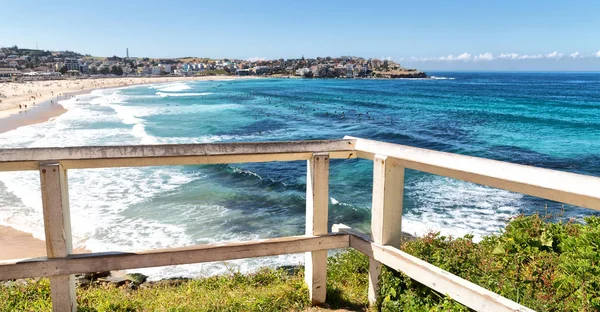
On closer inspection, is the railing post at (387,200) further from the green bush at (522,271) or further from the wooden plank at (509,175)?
the green bush at (522,271)

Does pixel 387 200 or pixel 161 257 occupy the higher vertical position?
pixel 387 200

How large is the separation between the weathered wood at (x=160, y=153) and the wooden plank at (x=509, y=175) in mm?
463

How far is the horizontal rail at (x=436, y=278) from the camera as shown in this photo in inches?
96.8

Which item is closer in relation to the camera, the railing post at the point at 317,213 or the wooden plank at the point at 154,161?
the wooden plank at the point at 154,161

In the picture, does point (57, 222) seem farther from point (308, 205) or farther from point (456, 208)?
point (456, 208)

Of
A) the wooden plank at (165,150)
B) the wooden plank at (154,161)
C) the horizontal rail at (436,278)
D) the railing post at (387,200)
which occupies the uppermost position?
the wooden plank at (165,150)

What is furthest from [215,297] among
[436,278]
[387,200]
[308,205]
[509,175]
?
A: [509,175]

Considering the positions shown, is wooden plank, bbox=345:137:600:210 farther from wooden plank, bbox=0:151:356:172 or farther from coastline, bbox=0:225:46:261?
coastline, bbox=0:225:46:261

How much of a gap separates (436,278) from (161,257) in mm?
1783

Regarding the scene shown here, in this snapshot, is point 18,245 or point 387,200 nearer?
point 387,200

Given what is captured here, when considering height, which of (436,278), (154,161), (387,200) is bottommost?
(436,278)

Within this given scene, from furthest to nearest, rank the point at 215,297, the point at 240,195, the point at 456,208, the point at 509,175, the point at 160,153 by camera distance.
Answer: the point at 240,195, the point at 456,208, the point at 215,297, the point at 160,153, the point at 509,175

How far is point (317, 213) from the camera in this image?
10.7 feet

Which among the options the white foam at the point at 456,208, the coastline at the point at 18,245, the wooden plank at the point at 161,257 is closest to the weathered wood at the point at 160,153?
the wooden plank at the point at 161,257
